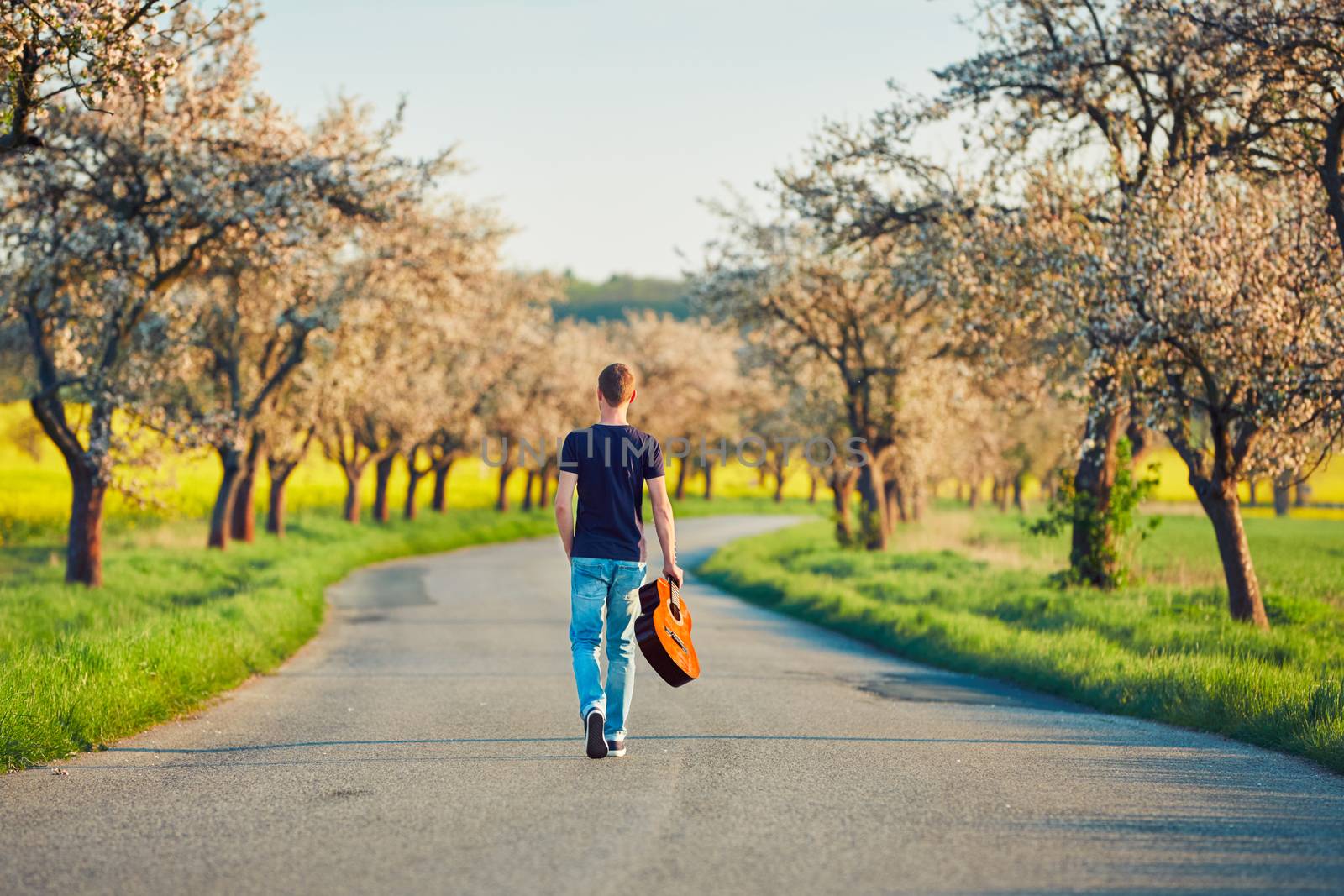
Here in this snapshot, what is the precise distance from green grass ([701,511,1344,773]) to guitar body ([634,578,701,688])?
3987mm

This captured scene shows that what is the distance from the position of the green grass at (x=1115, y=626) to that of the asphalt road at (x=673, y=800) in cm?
50

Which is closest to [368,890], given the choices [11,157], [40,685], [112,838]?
[112,838]

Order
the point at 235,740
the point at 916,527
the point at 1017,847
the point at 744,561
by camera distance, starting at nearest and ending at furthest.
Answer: the point at 1017,847, the point at 235,740, the point at 744,561, the point at 916,527

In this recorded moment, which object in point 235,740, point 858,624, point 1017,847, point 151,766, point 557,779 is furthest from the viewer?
point 858,624

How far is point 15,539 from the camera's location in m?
29.8

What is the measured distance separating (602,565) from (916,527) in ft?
115

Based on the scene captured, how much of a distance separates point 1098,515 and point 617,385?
13.0 m

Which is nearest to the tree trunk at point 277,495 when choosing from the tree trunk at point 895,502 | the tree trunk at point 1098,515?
the tree trunk at point 895,502

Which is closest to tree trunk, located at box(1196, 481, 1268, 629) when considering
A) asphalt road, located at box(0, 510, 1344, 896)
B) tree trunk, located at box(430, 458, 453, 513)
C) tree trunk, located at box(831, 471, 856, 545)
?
asphalt road, located at box(0, 510, 1344, 896)

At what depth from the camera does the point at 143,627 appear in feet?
36.8

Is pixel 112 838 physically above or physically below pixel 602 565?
below

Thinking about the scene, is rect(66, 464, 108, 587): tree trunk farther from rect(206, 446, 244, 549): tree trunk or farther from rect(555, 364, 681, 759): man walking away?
rect(555, 364, 681, 759): man walking away

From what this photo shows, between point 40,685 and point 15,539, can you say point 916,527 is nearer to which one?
point 15,539

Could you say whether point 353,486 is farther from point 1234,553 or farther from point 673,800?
point 673,800
